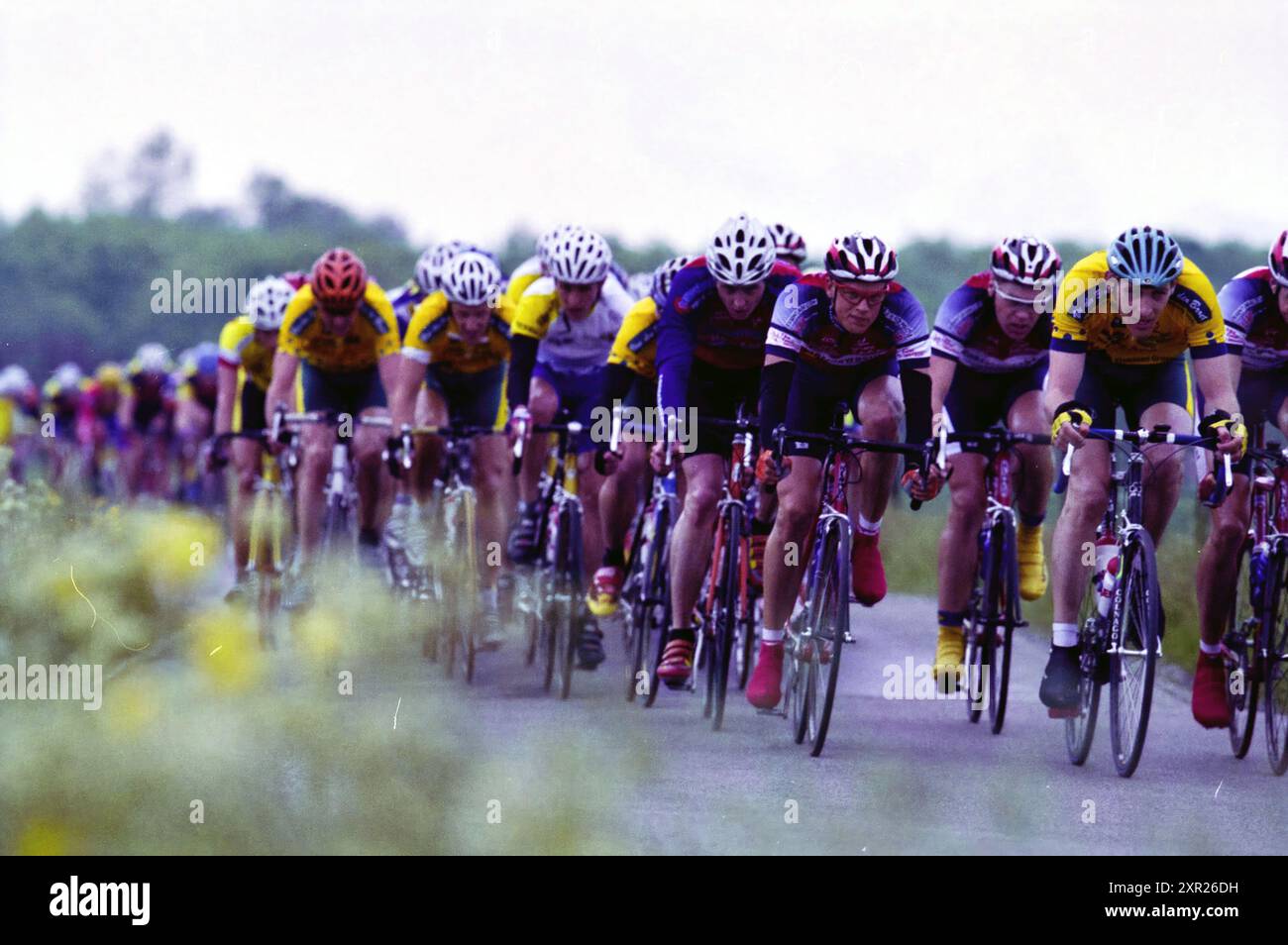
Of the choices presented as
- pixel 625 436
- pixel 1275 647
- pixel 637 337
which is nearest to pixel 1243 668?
pixel 1275 647

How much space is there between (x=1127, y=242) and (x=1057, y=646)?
1.66 meters

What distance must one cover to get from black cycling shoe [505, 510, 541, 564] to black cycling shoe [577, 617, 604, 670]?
643mm

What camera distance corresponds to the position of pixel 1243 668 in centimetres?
977

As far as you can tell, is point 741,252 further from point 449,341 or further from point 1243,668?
point 449,341

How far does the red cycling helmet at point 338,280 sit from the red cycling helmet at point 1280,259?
5.56 metres

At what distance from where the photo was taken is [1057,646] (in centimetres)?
958

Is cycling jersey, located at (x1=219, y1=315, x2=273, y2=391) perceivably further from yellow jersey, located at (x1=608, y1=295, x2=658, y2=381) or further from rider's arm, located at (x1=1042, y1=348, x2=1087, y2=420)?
rider's arm, located at (x1=1042, y1=348, x2=1087, y2=420)

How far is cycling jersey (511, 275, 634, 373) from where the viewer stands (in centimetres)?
1309

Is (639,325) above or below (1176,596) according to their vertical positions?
above

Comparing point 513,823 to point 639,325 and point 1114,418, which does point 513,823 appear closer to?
point 1114,418

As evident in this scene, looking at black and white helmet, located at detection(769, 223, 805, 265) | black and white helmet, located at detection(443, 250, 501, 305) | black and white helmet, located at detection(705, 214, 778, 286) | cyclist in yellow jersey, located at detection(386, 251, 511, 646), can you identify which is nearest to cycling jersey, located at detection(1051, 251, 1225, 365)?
black and white helmet, located at detection(705, 214, 778, 286)
